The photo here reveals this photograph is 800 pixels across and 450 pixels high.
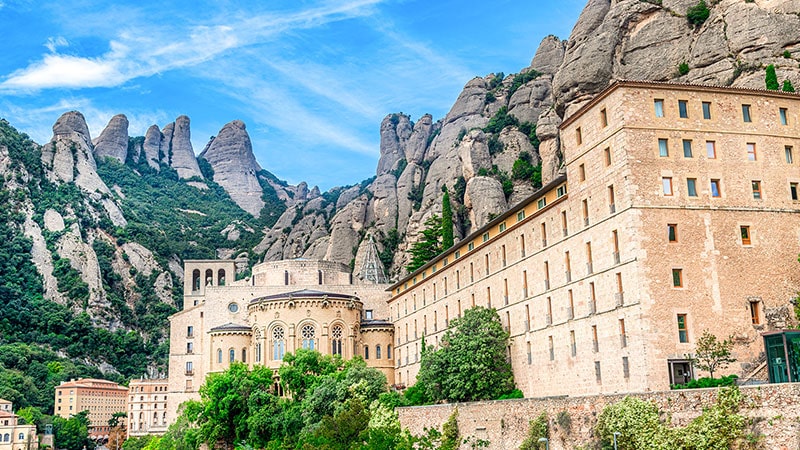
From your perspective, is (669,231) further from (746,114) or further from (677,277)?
(746,114)

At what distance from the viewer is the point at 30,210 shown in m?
180

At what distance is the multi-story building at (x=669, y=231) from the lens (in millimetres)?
39031

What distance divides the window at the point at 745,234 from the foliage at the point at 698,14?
151ft

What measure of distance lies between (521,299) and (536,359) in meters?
4.38

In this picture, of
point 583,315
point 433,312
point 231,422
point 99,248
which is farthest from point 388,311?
point 99,248

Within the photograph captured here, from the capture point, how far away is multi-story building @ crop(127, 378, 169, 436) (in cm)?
13625

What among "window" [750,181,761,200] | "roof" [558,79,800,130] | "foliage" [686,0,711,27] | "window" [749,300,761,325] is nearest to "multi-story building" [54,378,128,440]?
"foliage" [686,0,711,27]

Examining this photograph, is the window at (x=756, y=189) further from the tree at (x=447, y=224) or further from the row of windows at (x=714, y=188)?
the tree at (x=447, y=224)

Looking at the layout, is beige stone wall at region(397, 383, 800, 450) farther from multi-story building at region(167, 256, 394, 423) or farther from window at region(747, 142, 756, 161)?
multi-story building at region(167, 256, 394, 423)

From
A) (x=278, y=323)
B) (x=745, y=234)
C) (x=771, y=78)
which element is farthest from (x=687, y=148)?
(x=278, y=323)

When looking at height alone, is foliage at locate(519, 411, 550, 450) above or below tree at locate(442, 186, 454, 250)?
below

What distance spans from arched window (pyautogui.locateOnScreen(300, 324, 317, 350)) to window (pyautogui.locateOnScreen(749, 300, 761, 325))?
158ft

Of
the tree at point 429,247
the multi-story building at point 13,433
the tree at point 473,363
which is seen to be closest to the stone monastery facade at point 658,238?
the tree at point 473,363

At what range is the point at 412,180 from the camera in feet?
434
